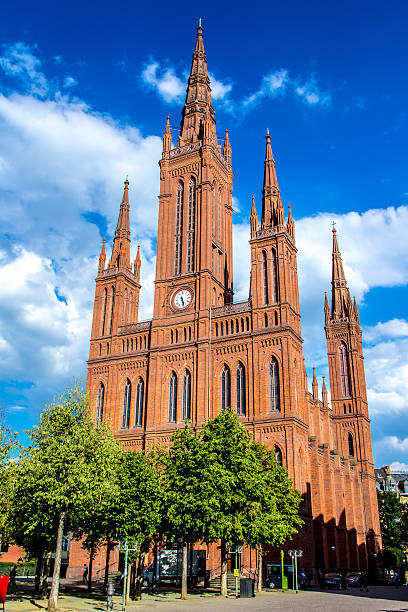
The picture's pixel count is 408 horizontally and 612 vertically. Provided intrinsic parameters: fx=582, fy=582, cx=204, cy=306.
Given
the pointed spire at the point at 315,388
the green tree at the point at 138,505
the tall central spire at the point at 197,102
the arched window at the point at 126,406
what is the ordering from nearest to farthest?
the green tree at the point at 138,505
the arched window at the point at 126,406
the tall central spire at the point at 197,102
the pointed spire at the point at 315,388

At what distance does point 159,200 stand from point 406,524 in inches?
2505

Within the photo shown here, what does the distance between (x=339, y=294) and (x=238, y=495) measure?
232ft

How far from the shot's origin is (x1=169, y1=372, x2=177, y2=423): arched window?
62641 millimetres

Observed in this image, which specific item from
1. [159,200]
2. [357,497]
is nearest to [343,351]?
[357,497]

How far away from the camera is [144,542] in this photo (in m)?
36.6

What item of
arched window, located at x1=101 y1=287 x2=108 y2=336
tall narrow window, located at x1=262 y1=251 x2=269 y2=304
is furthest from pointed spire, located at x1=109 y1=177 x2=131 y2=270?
tall narrow window, located at x1=262 y1=251 x2=269 y2=304

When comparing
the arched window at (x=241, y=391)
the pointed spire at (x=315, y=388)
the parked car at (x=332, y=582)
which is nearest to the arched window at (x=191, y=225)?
the arched window at (x=241, y=391)

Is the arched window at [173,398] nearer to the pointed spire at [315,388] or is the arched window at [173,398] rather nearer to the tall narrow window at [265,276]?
the tall narrow window at [265,276]

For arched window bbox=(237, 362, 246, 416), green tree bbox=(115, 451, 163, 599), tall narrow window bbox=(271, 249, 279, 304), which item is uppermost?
tall narrow window bbox=(271, 249, 279, 304)

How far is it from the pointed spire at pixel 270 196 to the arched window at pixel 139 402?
74.8 feet

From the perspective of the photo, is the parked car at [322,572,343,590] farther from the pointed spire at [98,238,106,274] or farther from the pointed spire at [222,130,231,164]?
the pointed spire at [222,130,231,164]

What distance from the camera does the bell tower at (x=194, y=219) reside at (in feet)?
220

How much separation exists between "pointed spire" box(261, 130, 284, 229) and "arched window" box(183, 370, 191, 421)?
18.8m

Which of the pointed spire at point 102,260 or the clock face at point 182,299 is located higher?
the pointed spire at point 102,260
